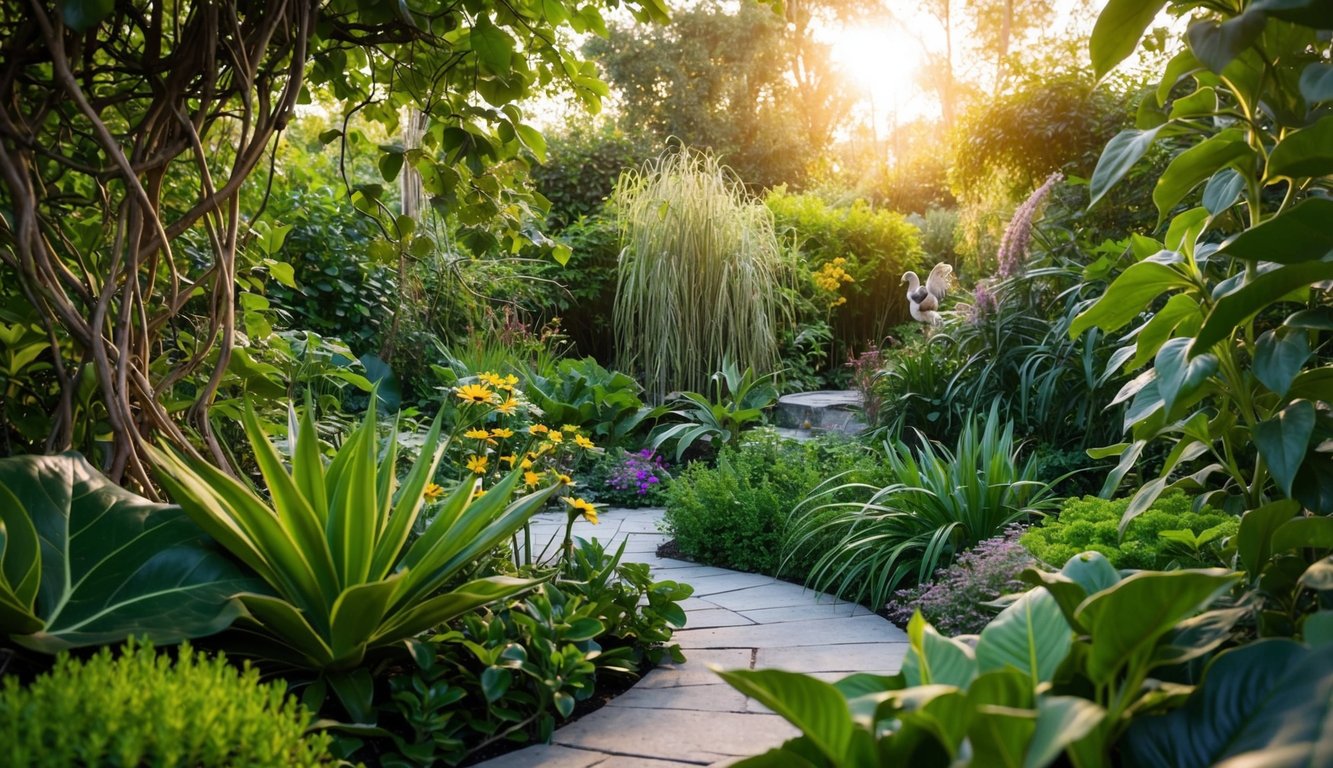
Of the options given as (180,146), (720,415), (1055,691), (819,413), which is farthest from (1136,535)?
(819,413)

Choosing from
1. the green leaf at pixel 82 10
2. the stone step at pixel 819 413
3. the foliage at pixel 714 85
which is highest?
the foliage at pixel 714 85

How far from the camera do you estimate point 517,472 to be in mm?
2129

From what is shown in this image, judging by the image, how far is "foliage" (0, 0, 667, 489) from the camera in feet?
5.97

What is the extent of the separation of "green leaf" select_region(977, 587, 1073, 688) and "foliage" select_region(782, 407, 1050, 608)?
171 centimetres

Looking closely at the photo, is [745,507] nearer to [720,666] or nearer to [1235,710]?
[720,666]

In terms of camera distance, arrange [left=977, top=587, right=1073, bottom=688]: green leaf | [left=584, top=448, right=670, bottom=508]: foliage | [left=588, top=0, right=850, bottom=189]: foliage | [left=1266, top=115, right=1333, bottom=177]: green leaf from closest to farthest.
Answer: [left=977, top=587, right=1073, bottom=688]: green leaf < [left=1266, top=115, right=1333, bottom=177]: green leaf < [left=584, top=448, right=670, bottom=508]: foliage < [left=588, top=0, right=850, bottom=189]: foliage

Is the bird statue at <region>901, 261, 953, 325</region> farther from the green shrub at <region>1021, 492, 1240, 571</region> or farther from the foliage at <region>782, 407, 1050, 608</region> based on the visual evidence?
the green shrub at <region>1021, 492, 1240, 571</region>

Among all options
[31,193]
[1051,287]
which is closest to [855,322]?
[1051,287]

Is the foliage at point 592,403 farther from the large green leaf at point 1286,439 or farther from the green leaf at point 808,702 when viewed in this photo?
the green leaf at point 808,702

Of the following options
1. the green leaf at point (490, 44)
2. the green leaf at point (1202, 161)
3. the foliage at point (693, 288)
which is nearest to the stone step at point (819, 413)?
the foliage at point (693, 288)

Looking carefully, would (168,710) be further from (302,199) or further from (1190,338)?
(302,199)

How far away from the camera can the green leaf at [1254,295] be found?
1.27 meters

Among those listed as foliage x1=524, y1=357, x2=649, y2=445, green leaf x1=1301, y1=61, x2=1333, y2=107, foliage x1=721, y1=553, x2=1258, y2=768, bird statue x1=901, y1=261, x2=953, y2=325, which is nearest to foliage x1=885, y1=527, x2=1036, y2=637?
foliage x1=721, y1=553, x2=1258, y2=768

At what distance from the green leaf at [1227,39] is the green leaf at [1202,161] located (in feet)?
0.74
